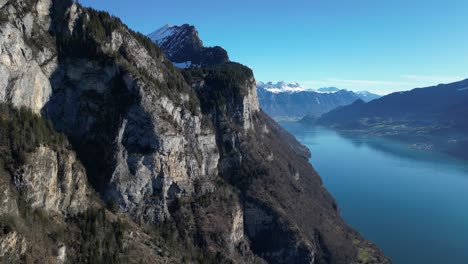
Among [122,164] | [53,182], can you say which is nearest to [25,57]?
[53,182]

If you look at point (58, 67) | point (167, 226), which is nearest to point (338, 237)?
point (167, 226)

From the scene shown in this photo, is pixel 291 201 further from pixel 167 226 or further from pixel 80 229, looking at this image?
pixel 80 229

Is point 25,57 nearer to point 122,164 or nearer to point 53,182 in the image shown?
point 53,182

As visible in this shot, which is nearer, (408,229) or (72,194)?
(72,194)

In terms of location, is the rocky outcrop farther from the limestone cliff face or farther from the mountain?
the limestone cliff face

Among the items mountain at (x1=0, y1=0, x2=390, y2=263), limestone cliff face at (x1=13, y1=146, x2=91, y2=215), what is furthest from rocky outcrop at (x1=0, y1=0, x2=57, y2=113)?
limestone cliff face at (x1=13, y1=146, x2=91, y2=215)

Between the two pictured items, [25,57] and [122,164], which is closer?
[25,57]

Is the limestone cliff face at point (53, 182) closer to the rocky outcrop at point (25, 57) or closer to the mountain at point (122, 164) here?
the mountain at point (122, 164)

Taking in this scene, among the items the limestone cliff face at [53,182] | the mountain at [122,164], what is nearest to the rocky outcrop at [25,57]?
the mountain at [122,164]
